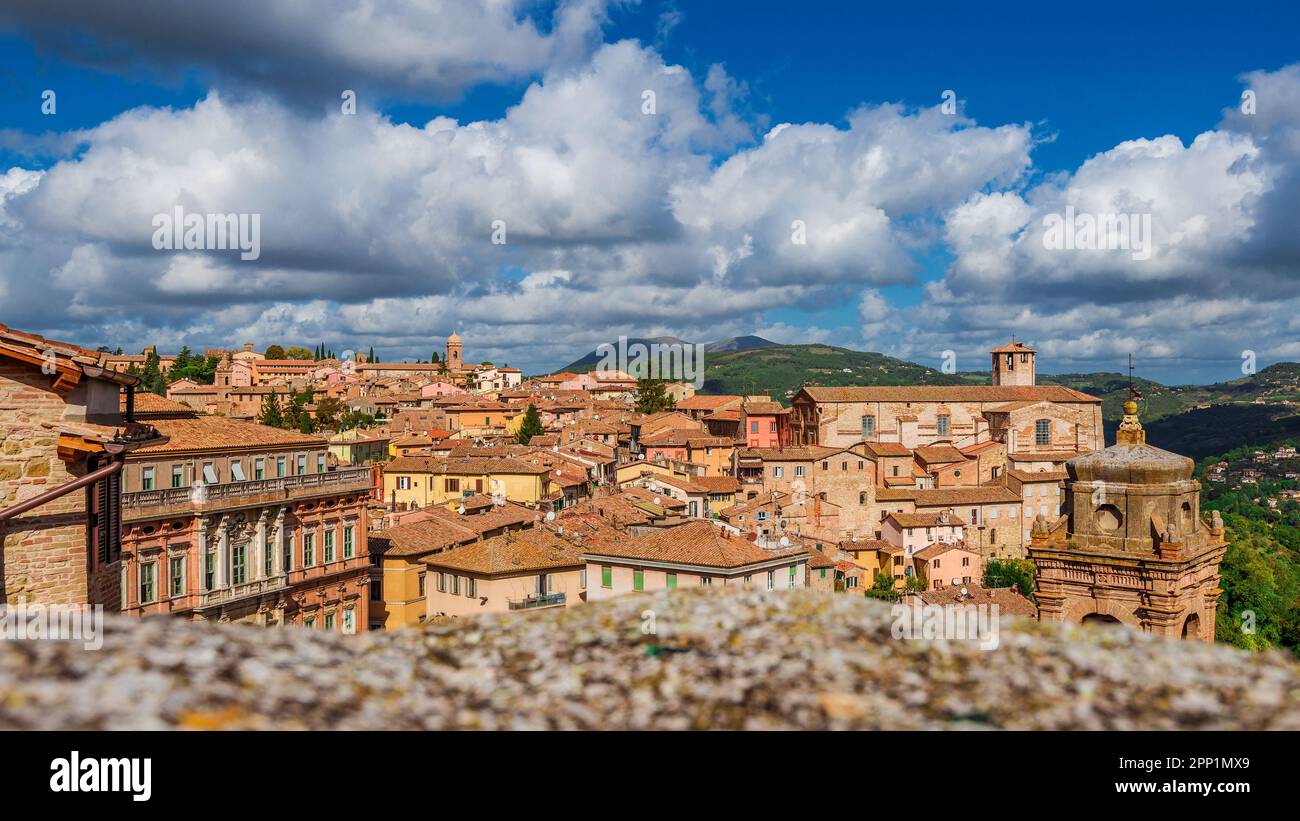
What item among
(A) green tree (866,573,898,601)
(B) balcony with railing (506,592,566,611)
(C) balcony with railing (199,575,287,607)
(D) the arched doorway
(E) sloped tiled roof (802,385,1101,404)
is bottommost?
(A) green tree (866,573,898,601)

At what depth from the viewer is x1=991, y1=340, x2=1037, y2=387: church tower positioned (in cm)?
10175

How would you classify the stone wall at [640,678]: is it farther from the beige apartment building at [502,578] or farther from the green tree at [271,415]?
the green tree at [271,415]

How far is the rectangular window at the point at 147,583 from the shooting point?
1109 inches

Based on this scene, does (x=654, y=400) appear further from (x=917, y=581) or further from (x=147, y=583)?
(x=147, y=583)

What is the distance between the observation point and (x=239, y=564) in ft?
103

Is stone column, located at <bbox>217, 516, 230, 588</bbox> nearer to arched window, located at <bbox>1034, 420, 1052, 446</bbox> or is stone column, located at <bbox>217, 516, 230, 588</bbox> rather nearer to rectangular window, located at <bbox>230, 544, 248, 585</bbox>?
rectangular window, located at <bbox>230, 544, 248, 585</bbox>

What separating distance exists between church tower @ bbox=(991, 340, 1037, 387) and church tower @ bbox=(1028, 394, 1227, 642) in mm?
90338

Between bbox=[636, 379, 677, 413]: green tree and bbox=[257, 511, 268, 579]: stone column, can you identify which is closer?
bbox=[257, 511, 268, 579]: stone column

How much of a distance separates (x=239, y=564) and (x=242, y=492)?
2403 millimetres

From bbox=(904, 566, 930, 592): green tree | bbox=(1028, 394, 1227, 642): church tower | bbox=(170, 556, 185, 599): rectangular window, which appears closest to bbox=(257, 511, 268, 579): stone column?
bbox=(170, 556, 185, 599): rectangular window
